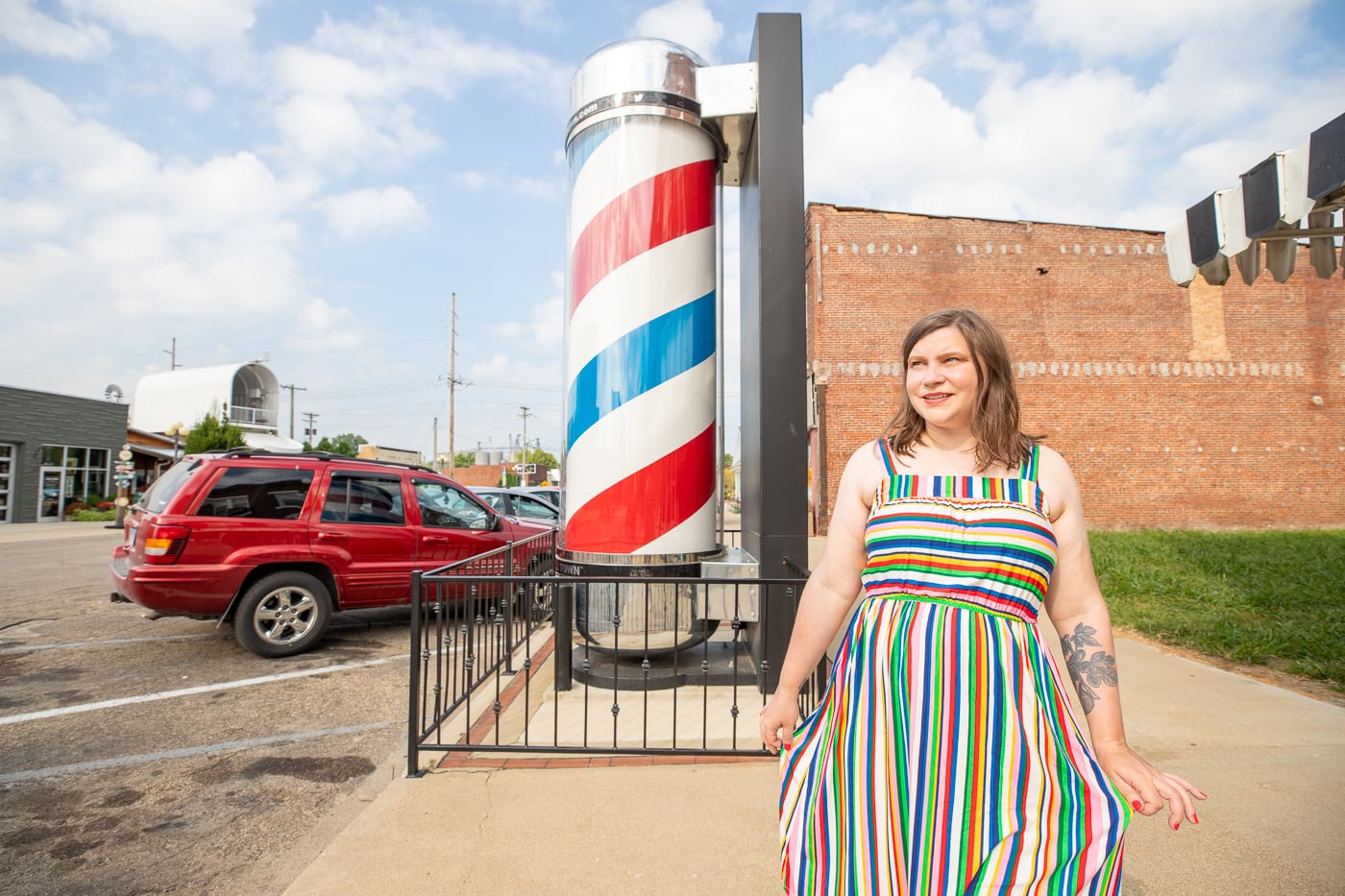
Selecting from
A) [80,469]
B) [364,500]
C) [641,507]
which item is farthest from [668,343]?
[80,469]

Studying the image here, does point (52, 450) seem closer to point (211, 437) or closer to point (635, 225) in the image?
point (211, 437)

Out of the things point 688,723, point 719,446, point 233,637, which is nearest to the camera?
point 688,723

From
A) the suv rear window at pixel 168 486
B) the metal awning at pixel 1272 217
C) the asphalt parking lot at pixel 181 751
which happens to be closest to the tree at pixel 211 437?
the asphalt parking lot at pixel 181 751

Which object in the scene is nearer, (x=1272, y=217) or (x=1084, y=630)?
(x=1084, y=630)

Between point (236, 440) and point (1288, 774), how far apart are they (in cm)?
3739

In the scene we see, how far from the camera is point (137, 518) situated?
607cm

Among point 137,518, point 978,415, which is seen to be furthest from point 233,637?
point 978,415

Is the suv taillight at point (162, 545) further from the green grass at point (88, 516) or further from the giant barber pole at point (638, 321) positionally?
the green grass at point (88, 516)

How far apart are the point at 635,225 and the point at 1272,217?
463 cm

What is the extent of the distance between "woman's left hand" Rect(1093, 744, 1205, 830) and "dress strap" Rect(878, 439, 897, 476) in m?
0.68

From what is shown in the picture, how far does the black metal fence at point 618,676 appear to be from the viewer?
3.59m

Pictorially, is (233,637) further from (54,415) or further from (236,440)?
(236,440)

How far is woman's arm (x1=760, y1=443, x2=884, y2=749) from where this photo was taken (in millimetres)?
1646

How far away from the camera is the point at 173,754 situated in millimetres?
3959
